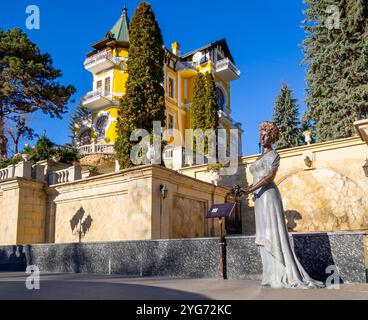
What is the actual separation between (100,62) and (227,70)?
49.8ft

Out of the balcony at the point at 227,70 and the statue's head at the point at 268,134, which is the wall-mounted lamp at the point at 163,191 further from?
the balcony at the point at 227,70

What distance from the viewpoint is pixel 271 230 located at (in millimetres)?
5754

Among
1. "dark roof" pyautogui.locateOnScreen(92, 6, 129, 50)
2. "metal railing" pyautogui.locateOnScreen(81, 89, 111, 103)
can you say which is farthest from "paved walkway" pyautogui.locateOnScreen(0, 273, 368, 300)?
"dark roof" pyautogui.locateOnScreen(92, 6, 129, 50)

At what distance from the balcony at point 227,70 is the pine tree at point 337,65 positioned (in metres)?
19.5

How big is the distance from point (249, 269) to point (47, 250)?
20.2 feet

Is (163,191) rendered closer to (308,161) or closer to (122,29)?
(308,161)

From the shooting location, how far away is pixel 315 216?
1806 centimetres

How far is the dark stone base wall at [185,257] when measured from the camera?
635 centimetres

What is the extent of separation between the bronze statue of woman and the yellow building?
1266 inches

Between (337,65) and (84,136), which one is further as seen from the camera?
(84,136)

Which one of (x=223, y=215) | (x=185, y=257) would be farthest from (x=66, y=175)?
(x=223, y=215)

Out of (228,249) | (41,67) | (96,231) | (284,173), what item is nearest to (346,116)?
(284,173)

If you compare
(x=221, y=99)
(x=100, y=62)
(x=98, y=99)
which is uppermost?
(x=100, y=62)
